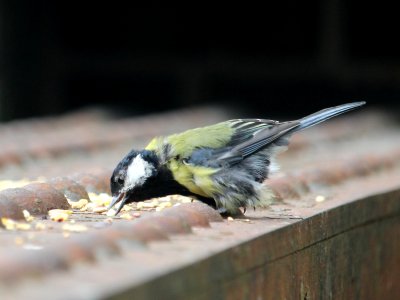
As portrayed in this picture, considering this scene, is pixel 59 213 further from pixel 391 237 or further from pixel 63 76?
pixel 63 76

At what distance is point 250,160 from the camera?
469 centimetres

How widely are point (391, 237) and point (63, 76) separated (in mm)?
6690

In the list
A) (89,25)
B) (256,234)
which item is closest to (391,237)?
(256,234)

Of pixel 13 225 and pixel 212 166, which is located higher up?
pixel 13 225

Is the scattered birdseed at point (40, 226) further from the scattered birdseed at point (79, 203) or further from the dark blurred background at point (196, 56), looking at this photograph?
the dark blurred background at point (196, 56)

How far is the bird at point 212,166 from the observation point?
4.41m

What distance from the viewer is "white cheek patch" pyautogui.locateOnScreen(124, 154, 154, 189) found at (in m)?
4.41

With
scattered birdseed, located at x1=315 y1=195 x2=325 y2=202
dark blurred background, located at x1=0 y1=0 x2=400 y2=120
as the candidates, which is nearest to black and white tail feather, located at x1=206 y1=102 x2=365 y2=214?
scattered birdseed, located at x1=315 y1=195 x2=325 y2=202

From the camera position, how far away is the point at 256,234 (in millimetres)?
3359

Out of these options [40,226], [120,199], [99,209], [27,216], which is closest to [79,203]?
[99,209]

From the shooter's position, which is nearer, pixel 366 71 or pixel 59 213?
pixel 59 213

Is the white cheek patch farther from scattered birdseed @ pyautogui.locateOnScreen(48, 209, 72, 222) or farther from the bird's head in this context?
scattered birdseed @ pyautogui.locateOnScreen(48, 209, 72, 222)

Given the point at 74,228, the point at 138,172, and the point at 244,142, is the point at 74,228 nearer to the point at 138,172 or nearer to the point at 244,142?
the point at 138,172

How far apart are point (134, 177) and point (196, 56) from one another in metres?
6.48
